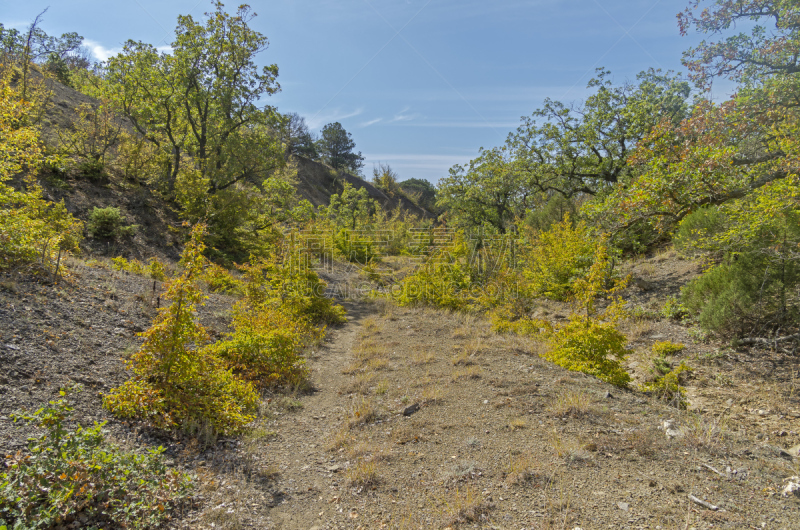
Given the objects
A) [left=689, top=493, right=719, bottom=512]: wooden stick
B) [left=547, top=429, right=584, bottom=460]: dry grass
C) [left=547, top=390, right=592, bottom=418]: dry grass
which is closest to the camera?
[left=689, top=493, right=719, bottom=512]: wooden stick

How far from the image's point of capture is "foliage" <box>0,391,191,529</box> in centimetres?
229

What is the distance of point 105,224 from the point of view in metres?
10.7

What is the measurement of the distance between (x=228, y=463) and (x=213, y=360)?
1.44 metres

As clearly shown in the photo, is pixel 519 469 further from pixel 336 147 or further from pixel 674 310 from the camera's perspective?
pixel 336 147

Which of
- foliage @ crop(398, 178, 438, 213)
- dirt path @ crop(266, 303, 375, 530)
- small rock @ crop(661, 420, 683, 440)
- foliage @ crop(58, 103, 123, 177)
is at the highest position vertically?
foliage @ crop(398, 178, 438, 213)

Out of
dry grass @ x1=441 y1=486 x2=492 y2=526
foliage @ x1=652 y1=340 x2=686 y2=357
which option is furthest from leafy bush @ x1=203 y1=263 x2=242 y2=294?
foliage @ x1=652 y1=340 x2=686 y2=357

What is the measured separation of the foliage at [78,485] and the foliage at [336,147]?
59959mm

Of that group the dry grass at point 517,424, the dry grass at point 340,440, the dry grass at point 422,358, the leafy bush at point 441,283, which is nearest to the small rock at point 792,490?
the dry grass at point 517,424

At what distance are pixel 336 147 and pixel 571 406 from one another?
6154 cm

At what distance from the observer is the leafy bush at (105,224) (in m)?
10.3

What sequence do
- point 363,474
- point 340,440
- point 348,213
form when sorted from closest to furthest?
point 363,474 < point 340,440 < point 348,213

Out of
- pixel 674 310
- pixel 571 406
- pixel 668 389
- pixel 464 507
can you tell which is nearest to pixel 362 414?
pixel 464 507

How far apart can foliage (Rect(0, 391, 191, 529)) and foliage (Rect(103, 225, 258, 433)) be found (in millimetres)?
738

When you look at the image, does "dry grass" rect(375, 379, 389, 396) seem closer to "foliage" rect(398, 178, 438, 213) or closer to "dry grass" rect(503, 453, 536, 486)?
"dry grass" rect(503, 453, 536, 486)
